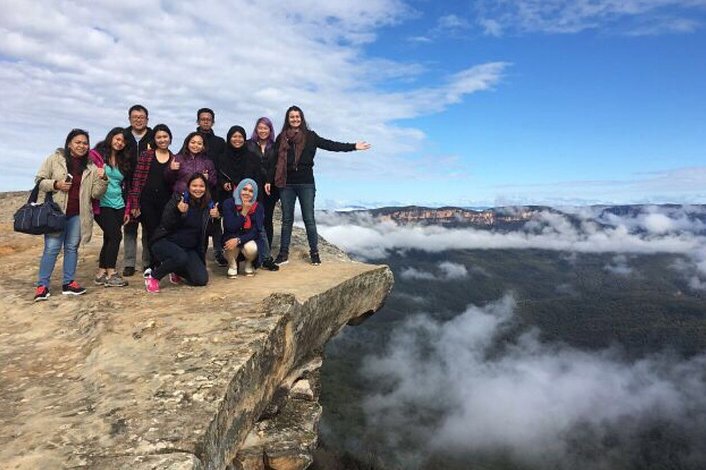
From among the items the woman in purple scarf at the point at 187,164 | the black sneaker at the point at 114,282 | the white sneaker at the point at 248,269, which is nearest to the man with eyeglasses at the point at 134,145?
the woman in purple scarf at the point at 187,164

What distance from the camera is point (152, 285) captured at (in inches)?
453

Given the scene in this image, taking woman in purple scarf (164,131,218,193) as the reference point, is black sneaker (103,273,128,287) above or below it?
below

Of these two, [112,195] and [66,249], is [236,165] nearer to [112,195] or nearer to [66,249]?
[112,195]

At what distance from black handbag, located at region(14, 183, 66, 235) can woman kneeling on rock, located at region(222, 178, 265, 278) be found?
3.67 meters

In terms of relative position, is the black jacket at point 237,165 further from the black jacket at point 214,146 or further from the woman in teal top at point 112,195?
the woman in teal top at point 112,195

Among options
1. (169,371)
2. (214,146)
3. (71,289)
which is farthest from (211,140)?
(169,371)

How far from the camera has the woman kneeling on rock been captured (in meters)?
12.7

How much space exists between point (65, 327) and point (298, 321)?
4.53m

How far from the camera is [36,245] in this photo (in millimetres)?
20422

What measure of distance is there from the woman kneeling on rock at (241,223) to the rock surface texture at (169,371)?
0.71m

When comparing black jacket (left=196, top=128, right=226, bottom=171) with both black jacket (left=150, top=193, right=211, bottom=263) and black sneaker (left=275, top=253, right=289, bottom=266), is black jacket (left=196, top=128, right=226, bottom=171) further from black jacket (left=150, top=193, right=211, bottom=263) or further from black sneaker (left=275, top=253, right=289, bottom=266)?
black sneaker (left=275, top=253, right=289, bottom=266)

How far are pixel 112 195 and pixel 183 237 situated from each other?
1.87 m

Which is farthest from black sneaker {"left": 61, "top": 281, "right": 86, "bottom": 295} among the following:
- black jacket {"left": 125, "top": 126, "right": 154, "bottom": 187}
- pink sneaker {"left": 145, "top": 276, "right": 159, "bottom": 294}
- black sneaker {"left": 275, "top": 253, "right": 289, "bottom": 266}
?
black sneaker {"left": 275, "top": 253, "right": 289, "bottom": 266}

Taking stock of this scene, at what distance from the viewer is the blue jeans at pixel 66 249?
431 inches
